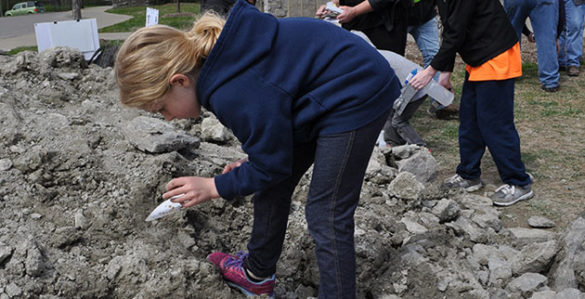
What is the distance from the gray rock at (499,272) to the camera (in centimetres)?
277

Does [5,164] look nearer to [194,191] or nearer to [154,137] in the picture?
[154,137]

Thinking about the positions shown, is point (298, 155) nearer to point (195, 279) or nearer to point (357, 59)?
point (357, 59)

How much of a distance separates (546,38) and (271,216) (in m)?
5.35

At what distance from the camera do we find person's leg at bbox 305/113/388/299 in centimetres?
210

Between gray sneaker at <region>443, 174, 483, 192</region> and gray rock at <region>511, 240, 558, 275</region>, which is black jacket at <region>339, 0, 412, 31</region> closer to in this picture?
gray sneaker at <region>443, 174, 483, 192</region>

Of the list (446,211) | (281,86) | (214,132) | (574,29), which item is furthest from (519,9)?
(281,86)

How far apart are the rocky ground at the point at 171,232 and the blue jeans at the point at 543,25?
3378mm

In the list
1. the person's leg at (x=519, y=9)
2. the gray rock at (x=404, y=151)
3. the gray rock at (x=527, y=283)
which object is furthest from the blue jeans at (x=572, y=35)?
the gray rock at (x=527, y=283)

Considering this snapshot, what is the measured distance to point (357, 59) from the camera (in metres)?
2.04

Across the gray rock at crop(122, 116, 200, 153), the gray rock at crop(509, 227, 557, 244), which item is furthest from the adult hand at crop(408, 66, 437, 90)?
the gray rock at crop(122, 116, 200, 153)

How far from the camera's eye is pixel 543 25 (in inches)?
256

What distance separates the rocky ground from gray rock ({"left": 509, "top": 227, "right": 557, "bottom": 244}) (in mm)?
12

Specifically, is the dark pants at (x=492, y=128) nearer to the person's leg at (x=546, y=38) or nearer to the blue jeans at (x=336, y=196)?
the blue jeans at (x=336, y=196)

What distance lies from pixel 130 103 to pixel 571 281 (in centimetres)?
204
